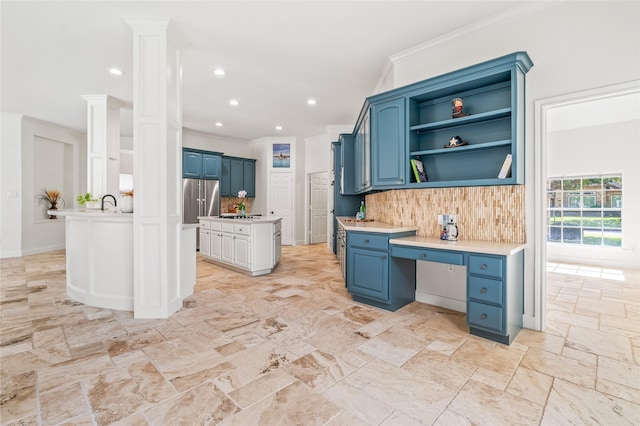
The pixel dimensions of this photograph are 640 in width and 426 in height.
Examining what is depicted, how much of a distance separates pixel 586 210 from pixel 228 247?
724cm

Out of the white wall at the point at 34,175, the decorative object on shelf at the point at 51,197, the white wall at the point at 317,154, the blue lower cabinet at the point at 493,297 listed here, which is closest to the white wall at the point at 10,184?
the white wall at the point at 34,175

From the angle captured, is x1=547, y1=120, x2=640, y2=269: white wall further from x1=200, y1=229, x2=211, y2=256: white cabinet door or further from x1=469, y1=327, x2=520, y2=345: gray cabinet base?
x1=200, y1=229, x2=211, y2=256: white cabinet door

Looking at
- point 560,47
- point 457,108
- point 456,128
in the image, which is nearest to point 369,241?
point 456,128

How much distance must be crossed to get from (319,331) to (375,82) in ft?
12.3

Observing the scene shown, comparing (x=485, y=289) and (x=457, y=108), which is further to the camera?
(x=457, y=108)

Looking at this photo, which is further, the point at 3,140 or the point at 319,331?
the point at 3,140

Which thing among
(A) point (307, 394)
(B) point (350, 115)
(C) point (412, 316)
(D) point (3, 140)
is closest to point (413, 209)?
(C) point (412, 316)

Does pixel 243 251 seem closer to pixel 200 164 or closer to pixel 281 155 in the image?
pixel 200 164

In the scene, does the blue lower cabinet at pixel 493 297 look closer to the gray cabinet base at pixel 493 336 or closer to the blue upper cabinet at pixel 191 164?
the gray cabinet base at pixel 493 336

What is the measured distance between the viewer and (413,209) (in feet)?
11.9

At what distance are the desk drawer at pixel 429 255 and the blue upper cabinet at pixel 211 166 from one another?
5965 millimetres

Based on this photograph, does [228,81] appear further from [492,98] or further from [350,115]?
[492,98]

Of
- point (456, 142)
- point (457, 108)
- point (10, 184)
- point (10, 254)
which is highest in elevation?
point (457, 108)

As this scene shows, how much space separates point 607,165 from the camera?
580cm
